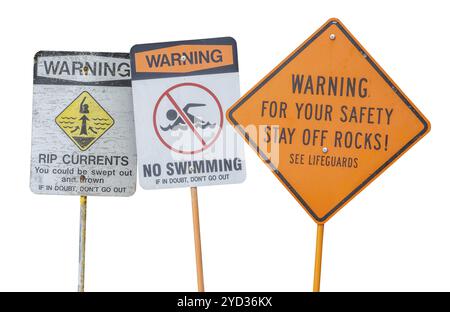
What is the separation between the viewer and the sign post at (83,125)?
6.94m

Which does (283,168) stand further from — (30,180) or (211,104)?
(30,180)

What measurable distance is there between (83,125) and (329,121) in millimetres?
1951

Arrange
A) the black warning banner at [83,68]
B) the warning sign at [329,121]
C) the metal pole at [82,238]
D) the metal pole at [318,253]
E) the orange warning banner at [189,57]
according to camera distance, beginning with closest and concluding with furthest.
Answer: the warning sign at [329,121]
the metal pole at [318,253]
the orange warning banner at [189,57]
the black warning banner at [83,68]
the metal pole at [82,238]

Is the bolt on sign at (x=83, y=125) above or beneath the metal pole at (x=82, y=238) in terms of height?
above

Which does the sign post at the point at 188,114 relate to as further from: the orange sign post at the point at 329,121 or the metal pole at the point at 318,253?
the metal pole at the point at 318,253

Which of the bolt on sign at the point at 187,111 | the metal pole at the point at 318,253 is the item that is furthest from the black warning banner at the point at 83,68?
the metal pole at the point at 318,253

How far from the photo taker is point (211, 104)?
6684mm

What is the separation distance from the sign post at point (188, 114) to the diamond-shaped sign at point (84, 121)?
0.37m

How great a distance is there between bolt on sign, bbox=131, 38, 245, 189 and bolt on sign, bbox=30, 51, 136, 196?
271 millimetres

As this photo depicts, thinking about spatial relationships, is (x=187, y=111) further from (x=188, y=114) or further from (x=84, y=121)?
(x=84, y=121)

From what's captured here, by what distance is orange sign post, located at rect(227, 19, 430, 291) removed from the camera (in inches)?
236

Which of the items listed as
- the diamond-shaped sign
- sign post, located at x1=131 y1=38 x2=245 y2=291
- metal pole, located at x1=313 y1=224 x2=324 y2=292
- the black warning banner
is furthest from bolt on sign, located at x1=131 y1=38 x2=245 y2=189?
metal pole, located at x1=313 y1=224 x2=324 y2=292

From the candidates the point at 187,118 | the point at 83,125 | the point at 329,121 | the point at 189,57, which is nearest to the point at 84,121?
the point at 83,125

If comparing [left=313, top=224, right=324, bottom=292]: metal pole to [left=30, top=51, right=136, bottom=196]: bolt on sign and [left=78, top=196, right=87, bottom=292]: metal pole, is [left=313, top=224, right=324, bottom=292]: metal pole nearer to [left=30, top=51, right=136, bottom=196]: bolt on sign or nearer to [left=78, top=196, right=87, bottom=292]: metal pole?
[left=30, top=51, right=136, bottom=196]: bolt on sign
